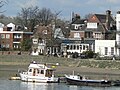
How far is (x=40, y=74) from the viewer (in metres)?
64.8

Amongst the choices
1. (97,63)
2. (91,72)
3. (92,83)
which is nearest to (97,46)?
(97,63)

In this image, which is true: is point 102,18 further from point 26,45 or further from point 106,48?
point 26,45

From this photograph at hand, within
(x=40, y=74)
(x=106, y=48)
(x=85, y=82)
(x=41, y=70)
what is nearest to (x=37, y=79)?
(x=40, y=74)

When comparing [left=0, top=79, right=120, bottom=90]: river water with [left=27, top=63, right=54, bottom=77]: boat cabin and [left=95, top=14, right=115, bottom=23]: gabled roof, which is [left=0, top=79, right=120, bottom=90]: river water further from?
[left=95, top=14, right=115, bottom=23]: gabled roof

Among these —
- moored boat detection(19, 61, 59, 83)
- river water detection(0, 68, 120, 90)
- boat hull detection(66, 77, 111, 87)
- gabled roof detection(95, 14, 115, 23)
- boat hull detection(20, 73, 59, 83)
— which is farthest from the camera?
gabled roof detection(95, 14, 115, 23)

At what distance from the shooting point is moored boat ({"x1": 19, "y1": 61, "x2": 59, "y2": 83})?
64.3 metres

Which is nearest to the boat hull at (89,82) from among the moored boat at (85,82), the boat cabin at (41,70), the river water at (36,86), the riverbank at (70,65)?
the moored boat at (85,82)

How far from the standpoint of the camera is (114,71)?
83438mm

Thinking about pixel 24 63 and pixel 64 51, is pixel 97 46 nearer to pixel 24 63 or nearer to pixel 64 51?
pixel 64 51

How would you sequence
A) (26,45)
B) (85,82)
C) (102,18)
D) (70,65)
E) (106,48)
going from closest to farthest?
(85,82) < (70,65) < (106,48) < (102,18) < (26,45)

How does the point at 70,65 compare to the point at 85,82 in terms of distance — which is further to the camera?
the point at 70,65

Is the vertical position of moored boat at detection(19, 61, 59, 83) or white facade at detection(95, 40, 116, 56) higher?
white facade at detection(95, 40, 116, 56)

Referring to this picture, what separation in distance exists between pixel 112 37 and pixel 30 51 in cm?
1808

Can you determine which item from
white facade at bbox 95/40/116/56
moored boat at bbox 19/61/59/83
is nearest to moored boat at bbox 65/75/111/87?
moored boat at bbox 19/61/59/83
